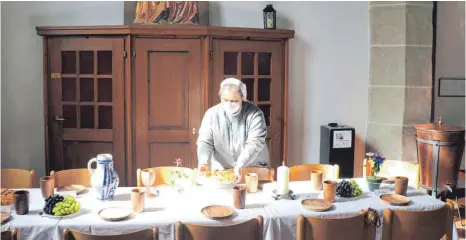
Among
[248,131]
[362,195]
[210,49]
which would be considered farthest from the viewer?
[210,49]

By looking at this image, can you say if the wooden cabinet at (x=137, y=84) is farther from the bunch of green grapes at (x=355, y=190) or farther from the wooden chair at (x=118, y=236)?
the wooden chair at (x=118, y=236)

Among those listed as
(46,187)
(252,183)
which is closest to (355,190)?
(252,183)

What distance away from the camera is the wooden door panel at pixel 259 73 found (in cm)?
456

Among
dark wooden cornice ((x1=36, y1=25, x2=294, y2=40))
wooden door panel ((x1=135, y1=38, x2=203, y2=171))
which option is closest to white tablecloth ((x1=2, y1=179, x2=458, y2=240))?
wooden door panel ((x1=135, y1=38, x2=203, y2=171))

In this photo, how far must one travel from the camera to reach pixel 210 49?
4.48 metres

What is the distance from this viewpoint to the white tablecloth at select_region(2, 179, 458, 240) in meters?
2.21

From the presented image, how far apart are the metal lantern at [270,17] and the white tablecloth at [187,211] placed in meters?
2.24

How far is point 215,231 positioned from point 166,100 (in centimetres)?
260

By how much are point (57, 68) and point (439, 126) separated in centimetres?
372

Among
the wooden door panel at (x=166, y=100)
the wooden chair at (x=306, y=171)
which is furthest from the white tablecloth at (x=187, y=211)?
the wooden door panel at (x=166, y=100)

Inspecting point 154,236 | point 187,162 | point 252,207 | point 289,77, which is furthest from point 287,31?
point 154,236

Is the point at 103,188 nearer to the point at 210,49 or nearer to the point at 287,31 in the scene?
the point at 210,49

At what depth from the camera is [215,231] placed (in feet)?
6.81

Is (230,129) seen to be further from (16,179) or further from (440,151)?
(440,151)
